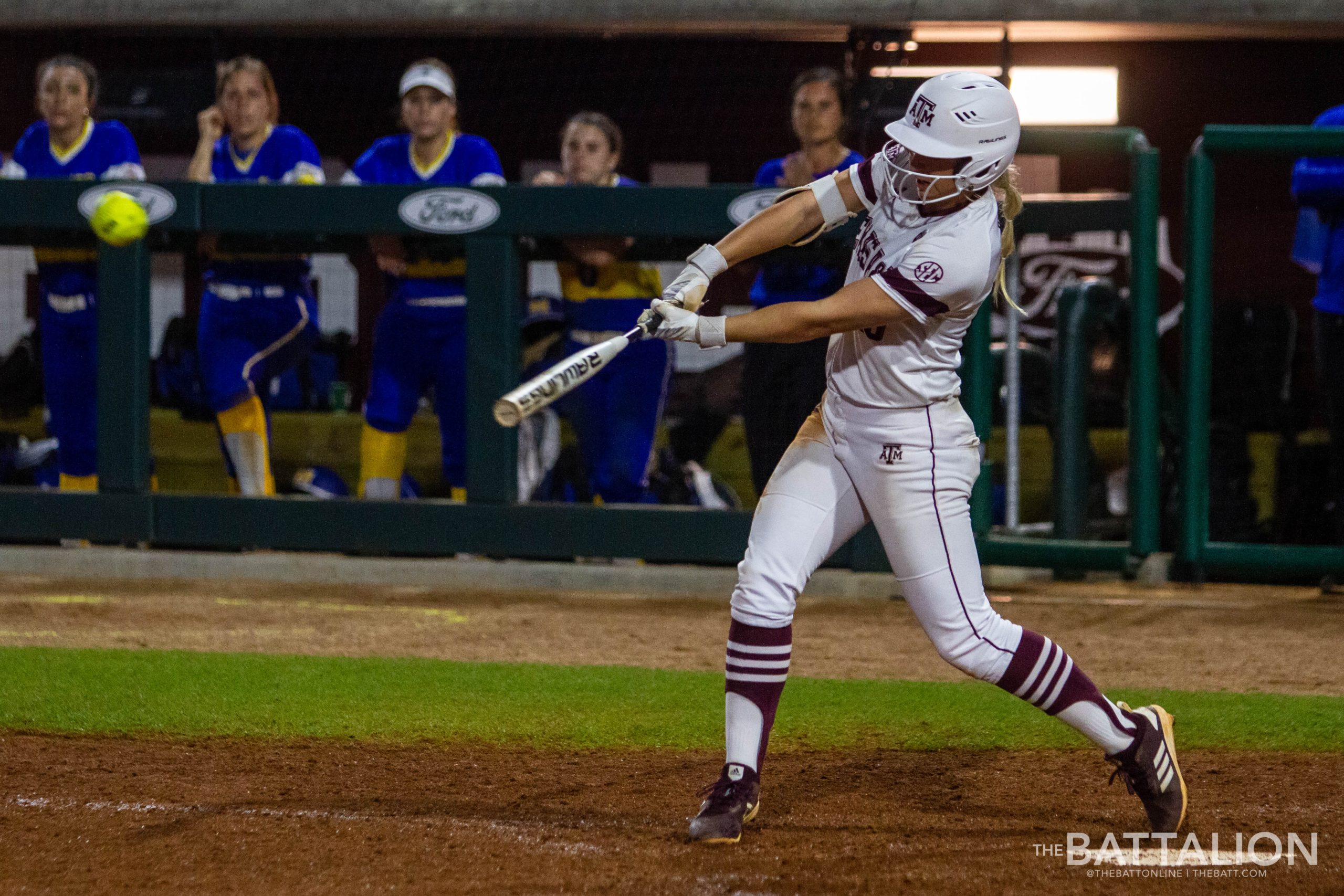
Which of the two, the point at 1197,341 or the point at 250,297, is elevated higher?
the point at 250,297

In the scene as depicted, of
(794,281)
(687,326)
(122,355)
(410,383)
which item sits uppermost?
(794,281)

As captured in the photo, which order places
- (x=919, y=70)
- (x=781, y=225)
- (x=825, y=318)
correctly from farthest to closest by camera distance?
(x=919, y=70) < (x=781, y=225) < (x=825, y=318)

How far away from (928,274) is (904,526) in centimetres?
54

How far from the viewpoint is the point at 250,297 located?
665 cm

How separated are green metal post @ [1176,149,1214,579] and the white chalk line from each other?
13.4 ft

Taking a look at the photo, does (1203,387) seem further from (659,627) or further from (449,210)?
(449,210)

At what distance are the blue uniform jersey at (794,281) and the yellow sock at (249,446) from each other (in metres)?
2.28

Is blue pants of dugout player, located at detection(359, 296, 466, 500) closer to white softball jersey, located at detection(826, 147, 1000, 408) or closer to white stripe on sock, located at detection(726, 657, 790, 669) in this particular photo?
white softball jersey, located at detection(826, 147, 1000, 408)

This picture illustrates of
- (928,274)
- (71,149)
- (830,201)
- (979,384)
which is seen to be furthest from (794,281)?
(71,149)

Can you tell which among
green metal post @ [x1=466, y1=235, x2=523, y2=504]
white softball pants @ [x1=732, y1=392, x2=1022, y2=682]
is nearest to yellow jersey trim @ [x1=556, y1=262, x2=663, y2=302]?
green metal post @ [x1=466, y1=235, x2=523, y2=504]

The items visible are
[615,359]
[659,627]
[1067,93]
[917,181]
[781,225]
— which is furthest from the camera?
[1067,93]

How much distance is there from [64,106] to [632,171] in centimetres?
378

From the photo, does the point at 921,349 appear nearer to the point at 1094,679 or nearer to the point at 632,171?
the point at 1094,679

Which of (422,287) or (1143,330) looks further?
(422,287)
